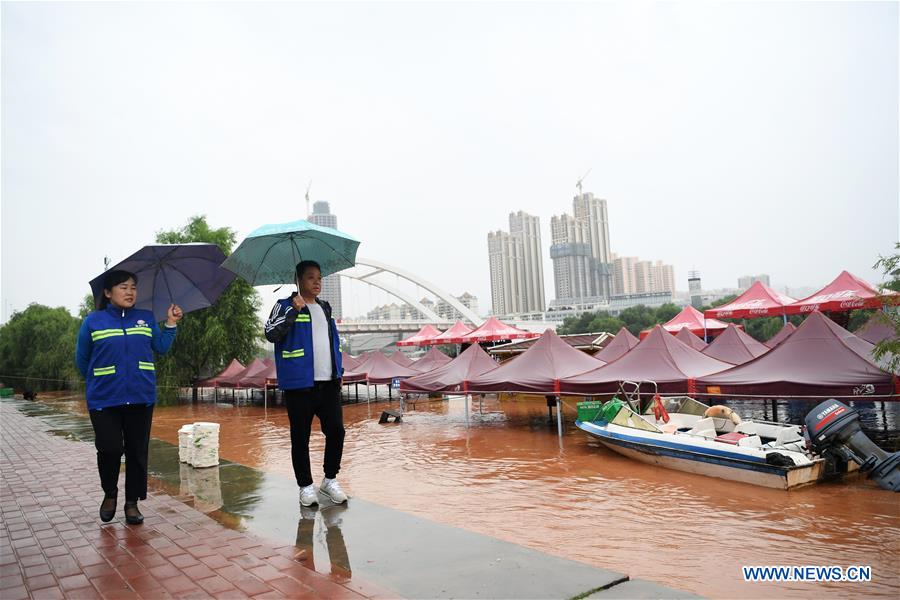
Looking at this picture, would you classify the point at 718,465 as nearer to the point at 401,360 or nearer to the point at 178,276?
the point at 178,276

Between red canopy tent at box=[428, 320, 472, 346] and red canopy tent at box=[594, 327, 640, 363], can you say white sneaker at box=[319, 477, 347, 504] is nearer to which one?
red canopy tent at box=[594, 327, 640, 363]

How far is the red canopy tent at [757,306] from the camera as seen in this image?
69.5ft

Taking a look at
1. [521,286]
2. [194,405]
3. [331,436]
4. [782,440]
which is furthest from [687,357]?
[521,286]

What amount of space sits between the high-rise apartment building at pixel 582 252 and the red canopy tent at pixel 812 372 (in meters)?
112

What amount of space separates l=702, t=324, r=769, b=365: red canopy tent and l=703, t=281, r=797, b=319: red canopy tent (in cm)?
376

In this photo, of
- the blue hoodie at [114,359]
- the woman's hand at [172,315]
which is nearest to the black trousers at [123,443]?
the blue hoodie at [114,359]

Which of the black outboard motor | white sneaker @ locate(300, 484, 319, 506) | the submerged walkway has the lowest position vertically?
the black outboard motor

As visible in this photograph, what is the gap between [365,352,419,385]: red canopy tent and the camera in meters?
21.9

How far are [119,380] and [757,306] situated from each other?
22073 mm

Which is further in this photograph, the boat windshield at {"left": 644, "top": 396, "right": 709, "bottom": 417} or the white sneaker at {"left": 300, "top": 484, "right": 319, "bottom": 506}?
the boat windshield at {"left": 644, "top": 396, "right": 709, "bottom": 417}

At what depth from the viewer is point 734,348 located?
16.9 metres

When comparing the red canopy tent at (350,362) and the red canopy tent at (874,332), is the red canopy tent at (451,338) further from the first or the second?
the red canopy tent at (874,332)

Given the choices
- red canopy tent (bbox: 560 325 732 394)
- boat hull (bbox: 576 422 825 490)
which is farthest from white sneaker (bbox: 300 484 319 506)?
red canopy tent (bbox: 560 325 732 394)

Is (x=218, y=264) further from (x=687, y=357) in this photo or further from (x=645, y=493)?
(x=687, y=357)
